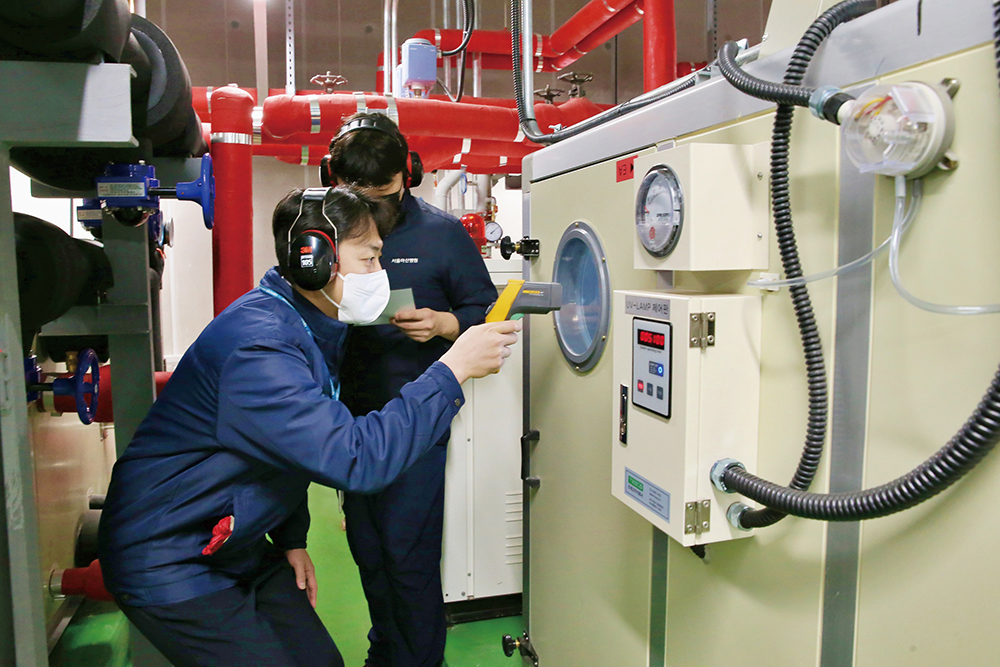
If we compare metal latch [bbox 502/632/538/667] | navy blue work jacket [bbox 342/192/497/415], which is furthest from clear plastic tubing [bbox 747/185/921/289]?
metal latch [bbox 502/632/538/667]

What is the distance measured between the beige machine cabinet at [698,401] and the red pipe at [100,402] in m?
1.34

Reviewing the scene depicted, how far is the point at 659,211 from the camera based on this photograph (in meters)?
0.94

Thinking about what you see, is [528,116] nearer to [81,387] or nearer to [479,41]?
[81,387]

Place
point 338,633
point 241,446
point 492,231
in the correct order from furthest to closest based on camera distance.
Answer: point 492,231 → point 338,633 → point 241,446

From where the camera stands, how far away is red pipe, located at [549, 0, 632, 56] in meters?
3.08

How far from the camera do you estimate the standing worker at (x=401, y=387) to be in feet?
5.78

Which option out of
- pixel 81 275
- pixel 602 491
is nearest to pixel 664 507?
pixel 602 491

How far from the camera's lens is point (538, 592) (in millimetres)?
1771

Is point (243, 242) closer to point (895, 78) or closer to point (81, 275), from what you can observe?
point (81, 275)

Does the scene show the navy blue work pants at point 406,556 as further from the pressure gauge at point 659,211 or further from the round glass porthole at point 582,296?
the pressure gauge at point 659,211

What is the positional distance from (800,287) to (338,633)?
202 cm

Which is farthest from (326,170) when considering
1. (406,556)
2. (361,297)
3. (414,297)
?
(406,556)

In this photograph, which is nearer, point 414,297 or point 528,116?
point 528,116

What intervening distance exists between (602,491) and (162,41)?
1.44 meters
